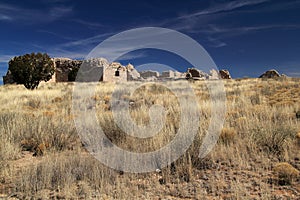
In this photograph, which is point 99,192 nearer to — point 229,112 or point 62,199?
point 62,199

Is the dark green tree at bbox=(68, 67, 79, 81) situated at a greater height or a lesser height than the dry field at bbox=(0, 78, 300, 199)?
greater

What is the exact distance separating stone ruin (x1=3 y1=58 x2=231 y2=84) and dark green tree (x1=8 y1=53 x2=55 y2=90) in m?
14.7

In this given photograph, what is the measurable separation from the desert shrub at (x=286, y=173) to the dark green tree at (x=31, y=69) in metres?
19.8

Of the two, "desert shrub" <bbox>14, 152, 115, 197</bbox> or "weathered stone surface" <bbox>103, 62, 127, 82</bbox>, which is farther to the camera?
"weathered stone surface" <bbox>103, 62, 127, 82</bbox>

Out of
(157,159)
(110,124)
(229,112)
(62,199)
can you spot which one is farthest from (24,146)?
(229,112)

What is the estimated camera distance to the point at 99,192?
3158 mm

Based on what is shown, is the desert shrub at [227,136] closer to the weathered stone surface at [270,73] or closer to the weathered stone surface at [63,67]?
the weathered stone surface at [270,73]

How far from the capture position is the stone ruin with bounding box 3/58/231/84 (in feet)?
119

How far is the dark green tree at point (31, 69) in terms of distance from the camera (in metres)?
19.4

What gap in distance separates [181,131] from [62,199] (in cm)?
266

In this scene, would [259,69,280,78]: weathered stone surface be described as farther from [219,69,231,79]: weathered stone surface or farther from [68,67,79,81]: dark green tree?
[68,67,79,81]: dark green tree

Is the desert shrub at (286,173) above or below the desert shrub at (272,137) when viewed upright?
below

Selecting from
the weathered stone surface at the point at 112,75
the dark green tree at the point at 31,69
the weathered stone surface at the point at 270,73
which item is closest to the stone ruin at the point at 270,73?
the weathered stone surface at the point at 270,73

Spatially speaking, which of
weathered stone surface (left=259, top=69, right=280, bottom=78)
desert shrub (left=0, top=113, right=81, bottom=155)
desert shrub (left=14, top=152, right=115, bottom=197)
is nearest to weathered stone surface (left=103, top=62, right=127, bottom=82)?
weathered stone surface (left=259, top=69, right=280, bottom=78)
